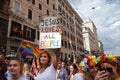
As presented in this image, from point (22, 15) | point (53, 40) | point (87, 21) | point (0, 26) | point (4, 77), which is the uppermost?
point (87, 21)

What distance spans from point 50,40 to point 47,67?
270 centimetres

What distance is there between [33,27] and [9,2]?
5942 mm

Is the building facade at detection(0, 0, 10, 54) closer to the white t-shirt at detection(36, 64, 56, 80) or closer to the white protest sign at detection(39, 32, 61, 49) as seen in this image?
the white protest sign at detection(39, 32, 61, 49)

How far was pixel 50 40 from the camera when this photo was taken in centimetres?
680

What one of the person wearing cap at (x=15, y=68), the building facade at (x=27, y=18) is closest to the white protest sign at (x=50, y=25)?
the person wearing cap at (x=15, y=68)

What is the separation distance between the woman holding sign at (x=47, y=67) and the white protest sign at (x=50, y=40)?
1856 millimetres

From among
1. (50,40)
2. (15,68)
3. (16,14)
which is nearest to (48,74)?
(15,68)

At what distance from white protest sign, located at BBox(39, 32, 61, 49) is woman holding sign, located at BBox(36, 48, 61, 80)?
73.1 inches

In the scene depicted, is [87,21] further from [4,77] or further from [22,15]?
[4,77]

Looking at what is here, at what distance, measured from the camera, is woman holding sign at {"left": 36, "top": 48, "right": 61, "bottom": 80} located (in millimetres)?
3965

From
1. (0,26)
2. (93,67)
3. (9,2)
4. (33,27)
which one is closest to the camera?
(93,67)

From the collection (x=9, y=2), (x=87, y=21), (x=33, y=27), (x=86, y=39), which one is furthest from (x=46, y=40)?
(x=87, y=21)

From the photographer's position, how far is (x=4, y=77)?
4.32 metres

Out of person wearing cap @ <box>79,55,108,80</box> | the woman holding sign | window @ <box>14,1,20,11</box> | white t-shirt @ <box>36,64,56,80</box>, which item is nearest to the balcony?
window @ <box>14,1,20,11</box>
